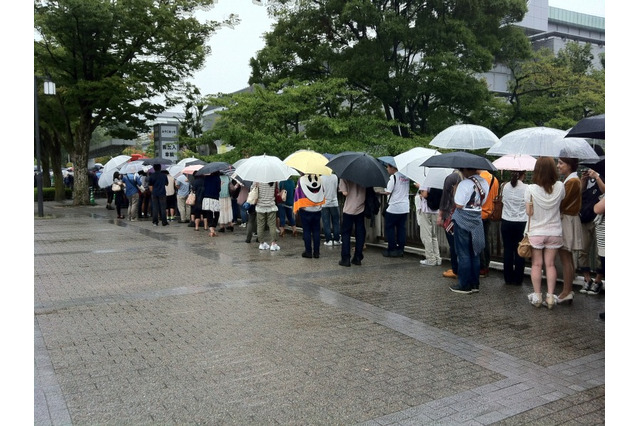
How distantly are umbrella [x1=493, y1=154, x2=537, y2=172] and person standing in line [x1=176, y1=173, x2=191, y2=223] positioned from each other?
443 inches

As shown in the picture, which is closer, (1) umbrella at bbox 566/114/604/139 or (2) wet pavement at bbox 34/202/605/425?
(2) wet pavement at bbox 34/202/605/425

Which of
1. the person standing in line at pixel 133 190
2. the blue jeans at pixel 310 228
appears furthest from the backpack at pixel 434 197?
the person standing in line at pixel 133 190

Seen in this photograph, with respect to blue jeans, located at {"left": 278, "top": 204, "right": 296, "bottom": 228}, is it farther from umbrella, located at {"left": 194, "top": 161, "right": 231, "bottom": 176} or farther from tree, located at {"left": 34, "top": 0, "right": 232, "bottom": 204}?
tree, located at {"left": 34, "top": 0, "right": 232, "bottom": 204}

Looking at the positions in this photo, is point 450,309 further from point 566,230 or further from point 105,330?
point 105,330

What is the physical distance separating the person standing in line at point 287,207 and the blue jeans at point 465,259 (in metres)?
6.35

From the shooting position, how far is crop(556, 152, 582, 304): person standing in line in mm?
6645

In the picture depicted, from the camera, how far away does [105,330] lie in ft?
19.4

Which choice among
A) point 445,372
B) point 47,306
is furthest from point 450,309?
point 47,306

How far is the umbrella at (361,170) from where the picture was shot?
9023mm

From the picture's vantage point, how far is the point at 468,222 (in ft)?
24.1

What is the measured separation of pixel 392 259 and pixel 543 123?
41.5 feet

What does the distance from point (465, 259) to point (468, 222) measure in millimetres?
483

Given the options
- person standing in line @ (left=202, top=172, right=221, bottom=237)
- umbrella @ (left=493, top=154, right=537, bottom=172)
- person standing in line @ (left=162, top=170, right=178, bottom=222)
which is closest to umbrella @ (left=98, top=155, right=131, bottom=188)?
person standing in line @ (left=162, top=170, right=178, bottom=222)

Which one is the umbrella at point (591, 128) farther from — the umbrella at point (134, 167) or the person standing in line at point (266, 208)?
the umbrella at point (134, 167)
